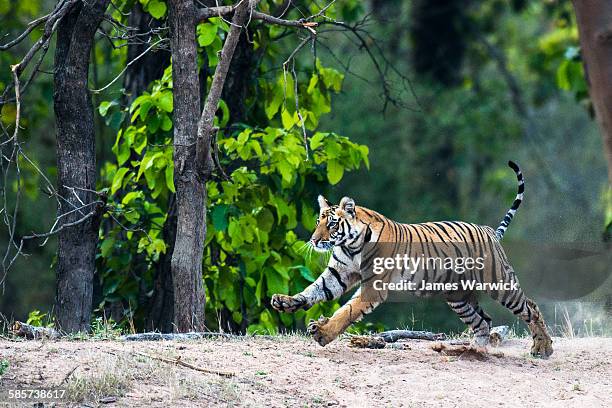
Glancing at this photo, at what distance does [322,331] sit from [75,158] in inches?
104

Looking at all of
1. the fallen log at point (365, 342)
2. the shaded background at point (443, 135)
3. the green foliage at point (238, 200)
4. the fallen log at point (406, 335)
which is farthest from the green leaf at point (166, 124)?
the shaded background at point (443, 135)

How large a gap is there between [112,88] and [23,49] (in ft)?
20.3

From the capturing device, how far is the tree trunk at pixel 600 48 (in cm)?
309

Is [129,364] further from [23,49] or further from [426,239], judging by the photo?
[23,49]

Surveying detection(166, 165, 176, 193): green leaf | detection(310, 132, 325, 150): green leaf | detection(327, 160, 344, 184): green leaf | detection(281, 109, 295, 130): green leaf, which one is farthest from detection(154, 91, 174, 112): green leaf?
detection(327, 160, 344, 184): green leaf

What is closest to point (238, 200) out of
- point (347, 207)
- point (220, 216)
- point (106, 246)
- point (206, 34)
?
point (220, 216)

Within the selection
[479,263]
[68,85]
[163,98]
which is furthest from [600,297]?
[68,85]

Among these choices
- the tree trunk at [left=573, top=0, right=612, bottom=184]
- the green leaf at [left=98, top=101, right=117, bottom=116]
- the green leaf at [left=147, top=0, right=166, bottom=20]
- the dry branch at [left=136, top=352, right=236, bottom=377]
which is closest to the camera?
the tree trunk at [left=573, top=0, right=612, bottom=184]

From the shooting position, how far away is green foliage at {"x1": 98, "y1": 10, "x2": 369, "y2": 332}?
10.0 metres

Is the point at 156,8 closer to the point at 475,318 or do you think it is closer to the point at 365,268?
the point at 365,268

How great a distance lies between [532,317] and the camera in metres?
8.68

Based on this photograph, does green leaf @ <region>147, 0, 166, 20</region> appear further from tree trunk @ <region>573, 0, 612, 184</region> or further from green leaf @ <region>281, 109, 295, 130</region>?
tree trunk @ <region>573, 0, 612, 184</region>

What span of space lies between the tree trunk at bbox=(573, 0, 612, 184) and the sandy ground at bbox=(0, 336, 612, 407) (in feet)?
12.9

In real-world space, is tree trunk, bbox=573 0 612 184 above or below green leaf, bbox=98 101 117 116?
below
